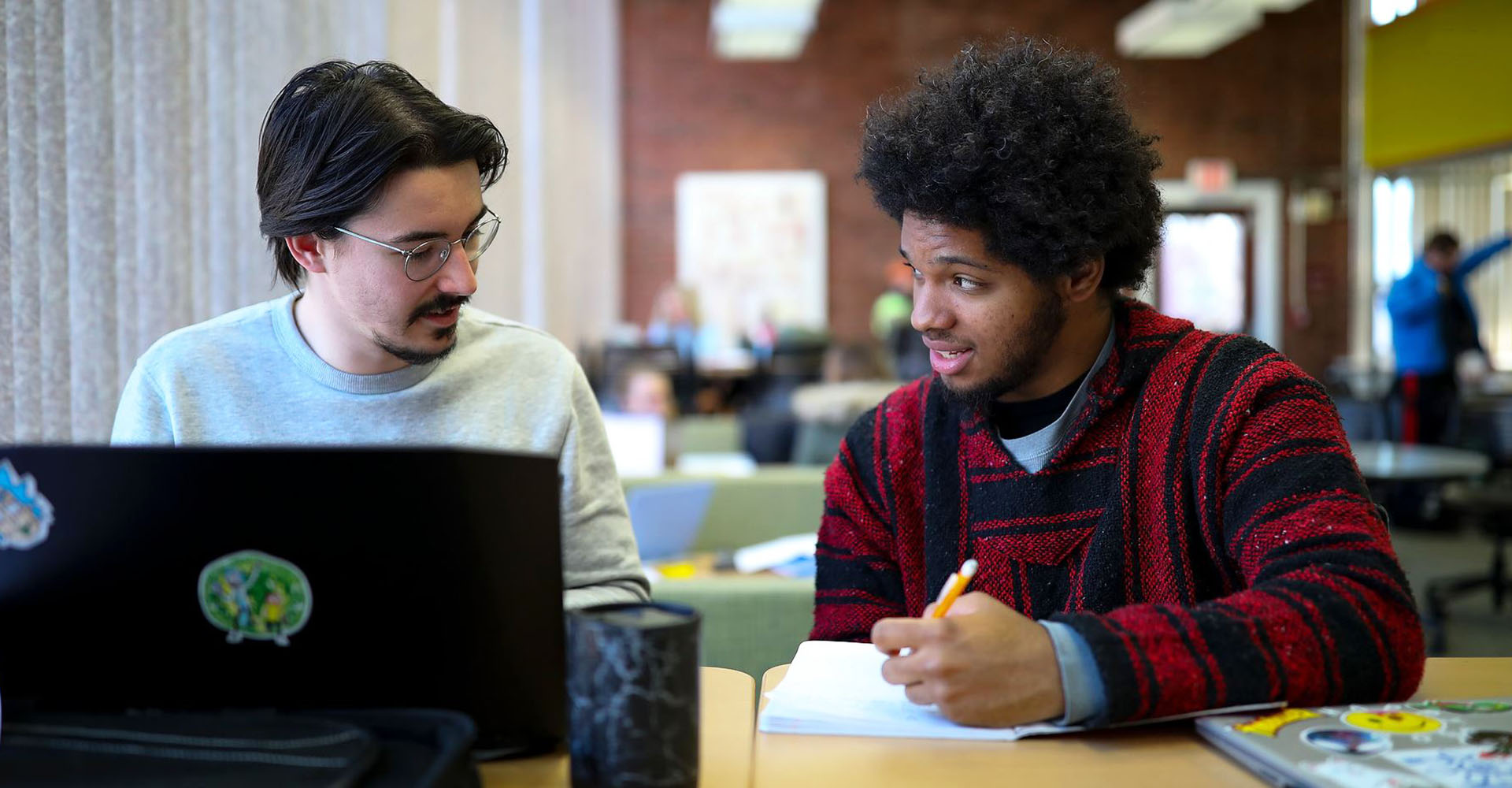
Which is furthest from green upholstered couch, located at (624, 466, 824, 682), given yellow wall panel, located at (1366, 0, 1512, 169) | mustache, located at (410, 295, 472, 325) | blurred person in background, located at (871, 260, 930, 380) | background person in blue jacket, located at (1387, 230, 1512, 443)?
yellow wall panel, located at (1366, 0, 1512, 169)

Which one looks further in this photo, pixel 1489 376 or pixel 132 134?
pixel 1489 376

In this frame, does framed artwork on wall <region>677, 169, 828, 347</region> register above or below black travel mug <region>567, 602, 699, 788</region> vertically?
above

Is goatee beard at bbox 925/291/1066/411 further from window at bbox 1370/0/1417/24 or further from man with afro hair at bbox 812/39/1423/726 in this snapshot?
window at bbox 1370/0/1417/24

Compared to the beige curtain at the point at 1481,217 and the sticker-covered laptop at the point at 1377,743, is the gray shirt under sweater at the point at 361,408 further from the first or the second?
the beige curtain at the point at 1481,217

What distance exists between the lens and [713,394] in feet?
26.5

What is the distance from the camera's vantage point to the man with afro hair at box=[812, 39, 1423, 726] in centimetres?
120

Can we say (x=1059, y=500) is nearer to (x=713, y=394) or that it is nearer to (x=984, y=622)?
(x=984, y=622)

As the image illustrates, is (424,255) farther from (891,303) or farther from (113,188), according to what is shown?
(891,303)

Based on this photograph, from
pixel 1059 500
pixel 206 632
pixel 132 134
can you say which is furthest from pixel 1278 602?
pixel 132 134

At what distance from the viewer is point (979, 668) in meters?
0.95

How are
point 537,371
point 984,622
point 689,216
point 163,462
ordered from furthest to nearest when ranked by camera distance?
point 689,216 < point 537,371 < point 984,622 < point 163,462

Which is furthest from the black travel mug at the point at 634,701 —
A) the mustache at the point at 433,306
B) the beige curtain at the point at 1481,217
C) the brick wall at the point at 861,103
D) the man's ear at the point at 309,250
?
the beige curtain at the point at 1481,217

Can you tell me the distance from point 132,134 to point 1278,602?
1.71m

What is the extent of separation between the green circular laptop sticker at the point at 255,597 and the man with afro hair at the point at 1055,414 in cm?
56
